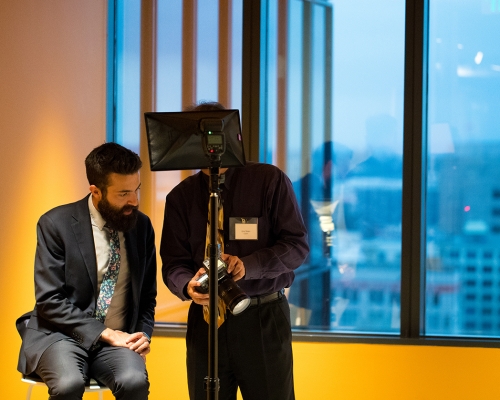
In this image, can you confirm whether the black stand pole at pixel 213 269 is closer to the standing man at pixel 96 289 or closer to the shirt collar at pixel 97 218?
the standing man at pixel 96 289

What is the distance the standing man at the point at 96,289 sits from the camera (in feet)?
8.63

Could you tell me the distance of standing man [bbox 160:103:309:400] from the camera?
2.62m

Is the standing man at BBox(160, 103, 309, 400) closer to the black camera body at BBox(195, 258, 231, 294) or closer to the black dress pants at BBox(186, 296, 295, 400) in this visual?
the black dress pants at BBox(186, 296, 295, 400)

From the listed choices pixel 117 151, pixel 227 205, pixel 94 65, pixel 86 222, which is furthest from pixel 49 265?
pixel 94 65

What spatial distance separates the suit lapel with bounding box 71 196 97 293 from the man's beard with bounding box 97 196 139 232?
0.27 feet

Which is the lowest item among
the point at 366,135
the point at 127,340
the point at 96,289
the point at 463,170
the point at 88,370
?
the point at 88,370

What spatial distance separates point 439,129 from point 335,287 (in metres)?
1.16

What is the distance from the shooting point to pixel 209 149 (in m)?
2.19

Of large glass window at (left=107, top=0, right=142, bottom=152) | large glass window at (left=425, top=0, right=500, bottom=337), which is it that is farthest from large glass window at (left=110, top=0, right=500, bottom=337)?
large glass window at (left=107, top=0, right=142, bottom=152)

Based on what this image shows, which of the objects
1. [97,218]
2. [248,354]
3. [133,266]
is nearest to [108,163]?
→ [97,218]

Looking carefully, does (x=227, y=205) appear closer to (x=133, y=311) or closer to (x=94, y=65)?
(x=133, y=311)

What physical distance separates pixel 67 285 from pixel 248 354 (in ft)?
2.59

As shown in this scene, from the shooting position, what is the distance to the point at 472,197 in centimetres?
405

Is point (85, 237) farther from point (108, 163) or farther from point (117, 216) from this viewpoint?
point (108, 163)
